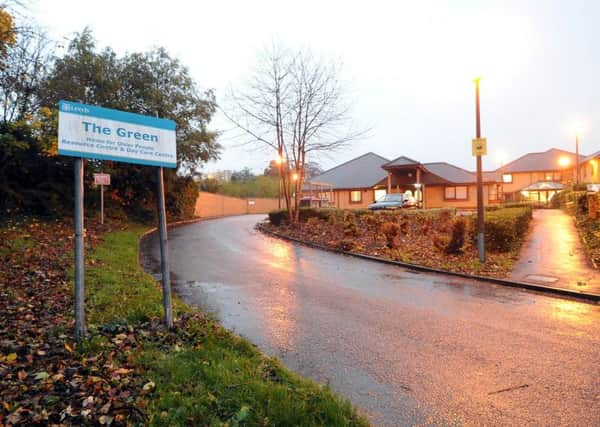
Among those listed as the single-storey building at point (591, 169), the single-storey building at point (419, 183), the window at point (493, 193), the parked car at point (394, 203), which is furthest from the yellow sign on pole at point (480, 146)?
the single-storey building at point (591, 169)

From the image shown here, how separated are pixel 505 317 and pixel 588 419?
3206 mm

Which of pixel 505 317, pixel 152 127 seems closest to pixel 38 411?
pixel 152 127

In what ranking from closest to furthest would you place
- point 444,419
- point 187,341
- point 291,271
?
point 444,419
point 187,341
point 291,271

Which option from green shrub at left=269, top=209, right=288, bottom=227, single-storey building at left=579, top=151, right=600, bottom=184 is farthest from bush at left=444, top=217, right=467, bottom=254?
single-storey building at left=579, top=151, right=600, bottom=184

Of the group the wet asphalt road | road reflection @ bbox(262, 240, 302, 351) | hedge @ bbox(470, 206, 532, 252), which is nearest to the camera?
the wet asphalt road

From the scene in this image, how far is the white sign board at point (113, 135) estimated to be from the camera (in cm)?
417

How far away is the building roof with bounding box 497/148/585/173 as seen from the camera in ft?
185

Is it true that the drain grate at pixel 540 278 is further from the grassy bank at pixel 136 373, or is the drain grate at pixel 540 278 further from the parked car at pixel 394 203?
the parked car at pixel 394 203

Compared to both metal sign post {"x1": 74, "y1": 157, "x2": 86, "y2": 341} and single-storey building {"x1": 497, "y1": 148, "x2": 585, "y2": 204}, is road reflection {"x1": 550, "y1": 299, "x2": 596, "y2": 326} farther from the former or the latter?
single-storey building {"x1": 497, "y1": 148, "x2": 585, "y2": 204}

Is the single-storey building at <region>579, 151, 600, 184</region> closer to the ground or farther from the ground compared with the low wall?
farther from the ground

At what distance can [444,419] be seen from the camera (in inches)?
131

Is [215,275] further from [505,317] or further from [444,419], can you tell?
[444,419]

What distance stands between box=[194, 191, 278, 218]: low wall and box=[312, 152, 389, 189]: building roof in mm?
9784

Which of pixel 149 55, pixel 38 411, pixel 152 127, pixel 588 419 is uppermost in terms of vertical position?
pixel 149 55
